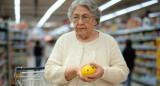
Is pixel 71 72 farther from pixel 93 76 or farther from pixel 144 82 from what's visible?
pixel 144 82

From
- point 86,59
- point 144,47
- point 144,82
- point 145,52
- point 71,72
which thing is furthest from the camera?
point 145,52

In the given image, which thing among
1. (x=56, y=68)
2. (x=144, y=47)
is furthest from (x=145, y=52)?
(x=56, y=68)

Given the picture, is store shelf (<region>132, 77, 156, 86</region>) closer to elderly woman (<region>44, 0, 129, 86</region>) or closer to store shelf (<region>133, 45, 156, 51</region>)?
store shelf (<region>133, 45, 156, 51</region>)

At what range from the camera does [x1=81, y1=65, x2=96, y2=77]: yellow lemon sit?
1.45 meters

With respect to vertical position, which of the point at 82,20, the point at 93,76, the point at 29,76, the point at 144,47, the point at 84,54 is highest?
the point at 82,20

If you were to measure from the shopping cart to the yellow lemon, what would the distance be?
2.97ft

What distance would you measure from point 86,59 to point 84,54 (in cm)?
5

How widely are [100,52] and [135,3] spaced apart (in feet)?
4.24

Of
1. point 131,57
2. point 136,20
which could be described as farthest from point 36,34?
point 131,57

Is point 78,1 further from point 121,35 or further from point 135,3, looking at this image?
point 121,35

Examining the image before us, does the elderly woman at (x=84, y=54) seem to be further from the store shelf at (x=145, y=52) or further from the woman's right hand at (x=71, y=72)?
the store shelf at (x=145, y=52)

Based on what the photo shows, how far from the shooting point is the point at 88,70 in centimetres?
144

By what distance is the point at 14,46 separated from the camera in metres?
8.47

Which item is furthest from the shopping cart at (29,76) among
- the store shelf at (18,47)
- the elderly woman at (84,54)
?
the store shelf at (18,47)
